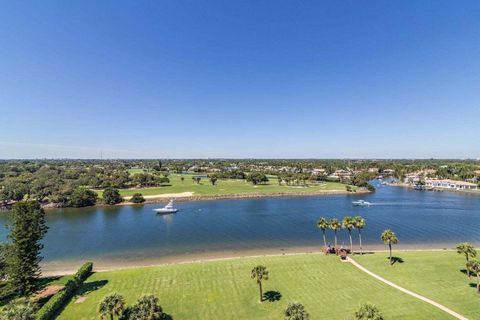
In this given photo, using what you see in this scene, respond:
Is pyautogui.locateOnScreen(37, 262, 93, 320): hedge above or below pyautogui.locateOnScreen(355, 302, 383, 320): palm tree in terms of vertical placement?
below

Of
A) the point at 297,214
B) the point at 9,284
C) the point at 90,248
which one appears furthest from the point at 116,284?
the point at 297,214

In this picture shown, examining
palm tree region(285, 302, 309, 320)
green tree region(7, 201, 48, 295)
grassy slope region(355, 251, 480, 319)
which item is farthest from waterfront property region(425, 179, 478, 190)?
green tree region(7, 201, 48, 295)

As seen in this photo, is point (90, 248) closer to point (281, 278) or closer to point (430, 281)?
point (281, 278)

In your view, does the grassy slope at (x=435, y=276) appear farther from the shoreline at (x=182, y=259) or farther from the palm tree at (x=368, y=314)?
the palm tree at (x=368, y=314)

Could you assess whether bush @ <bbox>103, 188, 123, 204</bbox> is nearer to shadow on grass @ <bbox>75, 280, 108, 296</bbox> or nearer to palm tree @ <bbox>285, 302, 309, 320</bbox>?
shadow on grass @ <bbox>75, 280, 108, 296</bbox>

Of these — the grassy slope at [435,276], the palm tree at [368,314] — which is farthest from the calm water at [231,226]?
the palm tree at [368,314]

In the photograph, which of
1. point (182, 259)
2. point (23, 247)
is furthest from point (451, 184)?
point (23, 247)
